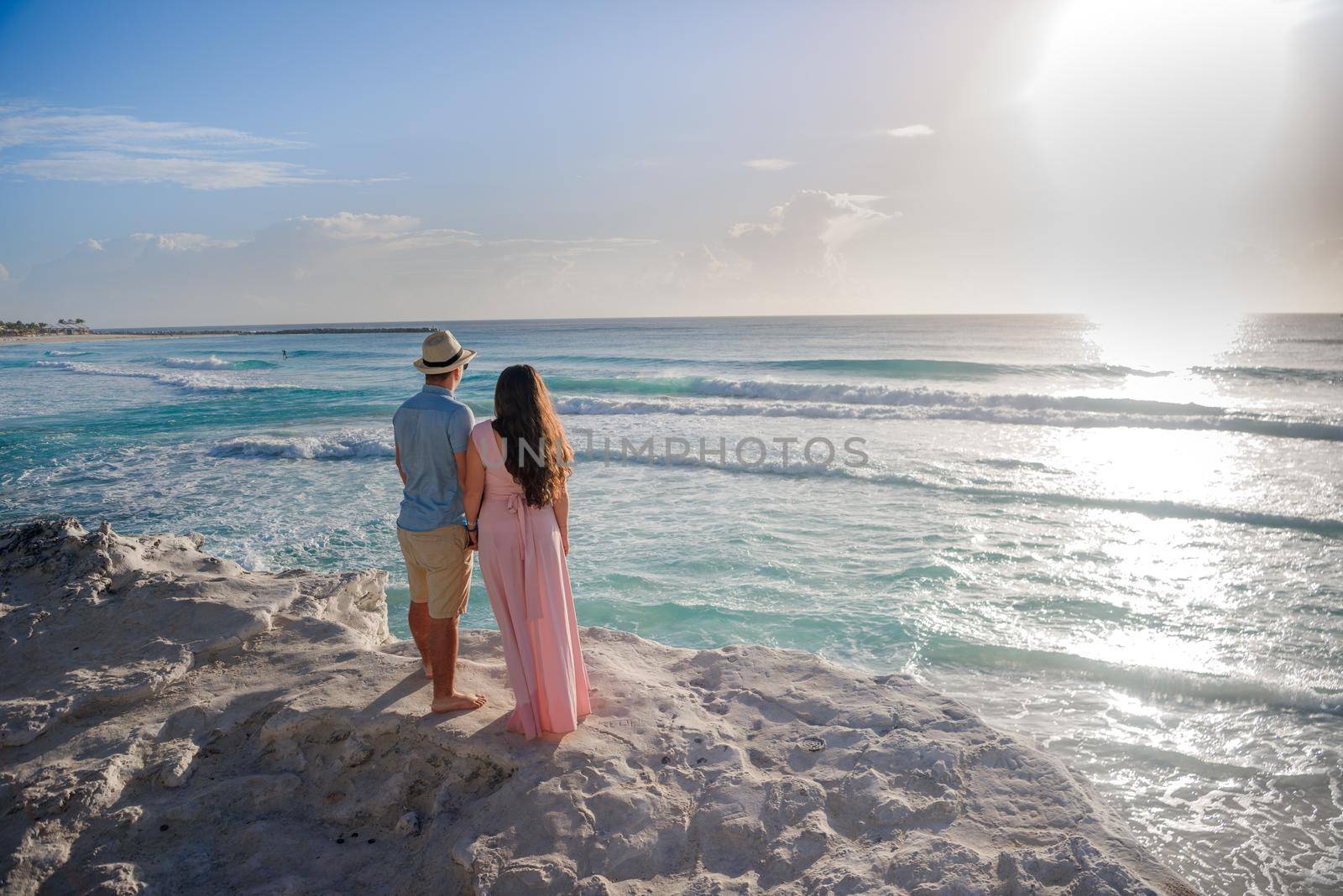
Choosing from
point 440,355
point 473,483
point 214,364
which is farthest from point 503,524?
point 214,364

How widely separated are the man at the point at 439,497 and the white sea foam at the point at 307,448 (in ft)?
35.9

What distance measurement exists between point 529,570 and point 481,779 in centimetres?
97

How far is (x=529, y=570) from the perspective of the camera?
10.7 feet

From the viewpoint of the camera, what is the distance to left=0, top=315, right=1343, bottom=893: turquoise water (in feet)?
13.6

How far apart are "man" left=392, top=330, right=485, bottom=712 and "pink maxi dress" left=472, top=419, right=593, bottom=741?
9.0 inches

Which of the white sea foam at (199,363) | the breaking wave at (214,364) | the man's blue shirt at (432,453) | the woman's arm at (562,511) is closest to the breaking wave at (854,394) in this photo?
the woman's arm at (562,511)

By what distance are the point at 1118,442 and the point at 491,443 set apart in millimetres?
15466

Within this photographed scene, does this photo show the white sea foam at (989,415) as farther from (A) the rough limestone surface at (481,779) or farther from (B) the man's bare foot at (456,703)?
(B) the man's bare foot at (456,703)

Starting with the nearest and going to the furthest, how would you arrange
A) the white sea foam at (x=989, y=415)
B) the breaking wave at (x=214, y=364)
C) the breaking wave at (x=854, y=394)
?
the white sea foam at (x=989, y=415)
the breaking wave at (x=854, y=394)
the breaking wave at (x=214, y=364)

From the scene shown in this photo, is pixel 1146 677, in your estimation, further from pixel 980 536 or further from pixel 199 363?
pixel 199 363

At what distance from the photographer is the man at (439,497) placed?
337 cm

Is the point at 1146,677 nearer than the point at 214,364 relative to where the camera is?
Yes

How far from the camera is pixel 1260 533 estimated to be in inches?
318

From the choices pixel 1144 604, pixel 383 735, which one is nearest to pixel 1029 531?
pixel 1144 604
